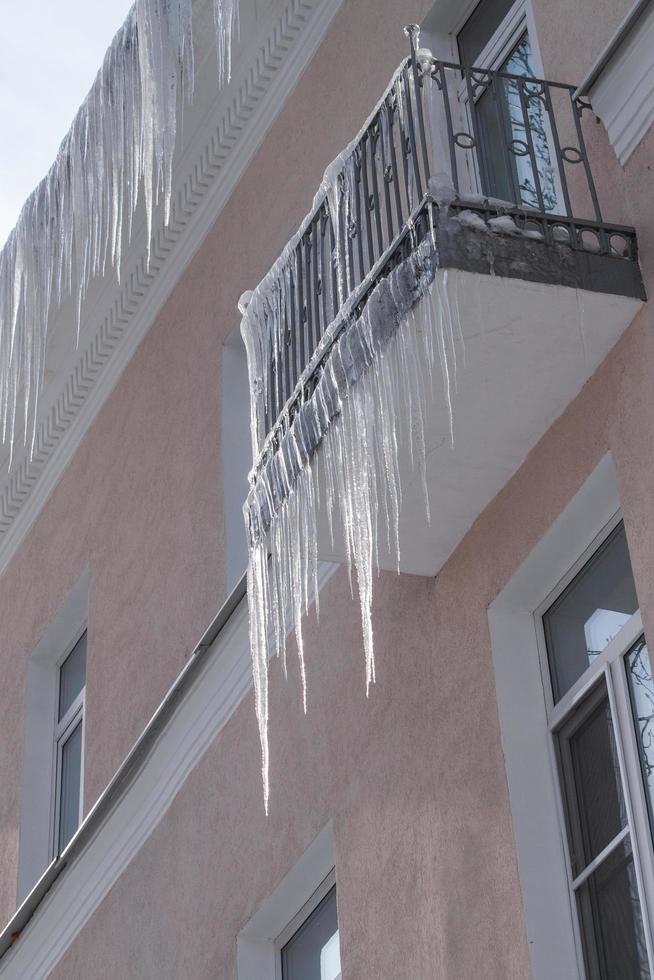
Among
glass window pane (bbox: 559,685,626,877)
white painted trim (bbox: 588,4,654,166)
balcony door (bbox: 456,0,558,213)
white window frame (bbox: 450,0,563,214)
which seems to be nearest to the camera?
glass window pane (bbox: 559,685,626,877)

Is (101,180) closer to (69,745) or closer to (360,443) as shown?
(69,745)

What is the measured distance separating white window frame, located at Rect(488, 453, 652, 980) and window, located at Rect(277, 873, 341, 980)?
1582 millimetres

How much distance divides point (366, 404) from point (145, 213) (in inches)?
193

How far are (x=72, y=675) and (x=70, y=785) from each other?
2.42ft

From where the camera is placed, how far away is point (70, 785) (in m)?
11.2

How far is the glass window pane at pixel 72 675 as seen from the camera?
1152 cm

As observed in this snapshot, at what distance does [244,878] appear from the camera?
7.98 metres

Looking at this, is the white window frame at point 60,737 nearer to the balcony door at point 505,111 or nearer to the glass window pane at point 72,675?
the glass window pane at point 72,675

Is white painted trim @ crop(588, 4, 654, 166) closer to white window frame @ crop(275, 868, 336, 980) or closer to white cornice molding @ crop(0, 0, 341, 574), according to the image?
white window frame @ crop(275, 868, 336, 980)

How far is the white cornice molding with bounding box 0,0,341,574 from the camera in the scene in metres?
9.93

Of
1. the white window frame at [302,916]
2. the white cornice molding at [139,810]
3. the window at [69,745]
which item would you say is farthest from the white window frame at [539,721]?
the window at [69,745]

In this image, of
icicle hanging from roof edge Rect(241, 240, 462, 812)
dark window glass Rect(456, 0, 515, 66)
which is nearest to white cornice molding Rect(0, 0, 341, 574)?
dark window glass Rect(456, 0, 515, 66)

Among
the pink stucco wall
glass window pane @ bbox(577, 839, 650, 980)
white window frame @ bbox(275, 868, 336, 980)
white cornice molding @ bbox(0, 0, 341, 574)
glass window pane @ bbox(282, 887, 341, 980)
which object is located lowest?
glass window pane @ bbox(577, 839, 650, 980)

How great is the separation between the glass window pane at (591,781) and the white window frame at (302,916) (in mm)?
1665
